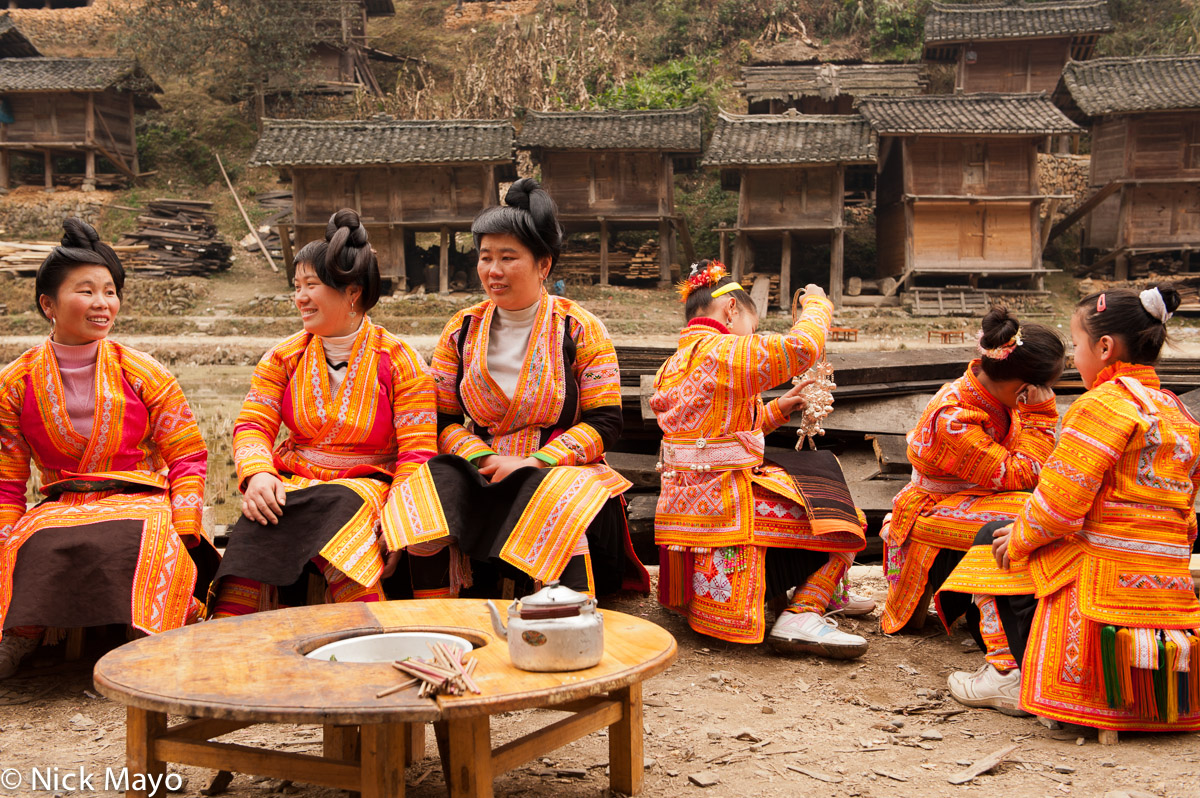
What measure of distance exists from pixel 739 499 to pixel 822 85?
82.0 ft

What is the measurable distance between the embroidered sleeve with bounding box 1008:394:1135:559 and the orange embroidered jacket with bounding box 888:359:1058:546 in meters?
0.62

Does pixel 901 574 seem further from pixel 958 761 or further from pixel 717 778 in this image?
pixel 717 778

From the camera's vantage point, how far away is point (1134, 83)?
65.9 feet

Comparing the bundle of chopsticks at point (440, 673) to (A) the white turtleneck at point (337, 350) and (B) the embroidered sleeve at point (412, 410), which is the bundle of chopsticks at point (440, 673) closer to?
(B) the embroidered sleeve at point (412, 410)

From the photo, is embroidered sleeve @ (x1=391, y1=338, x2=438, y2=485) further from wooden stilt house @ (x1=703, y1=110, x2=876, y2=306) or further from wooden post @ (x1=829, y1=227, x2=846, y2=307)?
wooden post @ (x1=829, y1=227, x2=846, y2=307)

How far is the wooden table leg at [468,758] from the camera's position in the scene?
201cm

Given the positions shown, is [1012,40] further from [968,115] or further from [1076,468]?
[1076,468]

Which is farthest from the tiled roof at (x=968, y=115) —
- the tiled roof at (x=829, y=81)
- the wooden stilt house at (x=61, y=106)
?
the wooden stilt house at (x=61, y=106)

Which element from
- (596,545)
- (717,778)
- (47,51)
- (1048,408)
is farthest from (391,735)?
(47,51)

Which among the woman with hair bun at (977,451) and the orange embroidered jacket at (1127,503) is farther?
the woman with hair bun at (977,451)

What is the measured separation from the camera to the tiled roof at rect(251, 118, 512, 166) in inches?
808

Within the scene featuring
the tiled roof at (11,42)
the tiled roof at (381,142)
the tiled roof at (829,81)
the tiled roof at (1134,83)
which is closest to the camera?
the tiled roof at (1134,83)

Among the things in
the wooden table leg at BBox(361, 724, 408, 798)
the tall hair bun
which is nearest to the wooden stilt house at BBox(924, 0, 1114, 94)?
the tall hair bun

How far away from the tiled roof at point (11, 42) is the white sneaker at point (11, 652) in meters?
30.0
